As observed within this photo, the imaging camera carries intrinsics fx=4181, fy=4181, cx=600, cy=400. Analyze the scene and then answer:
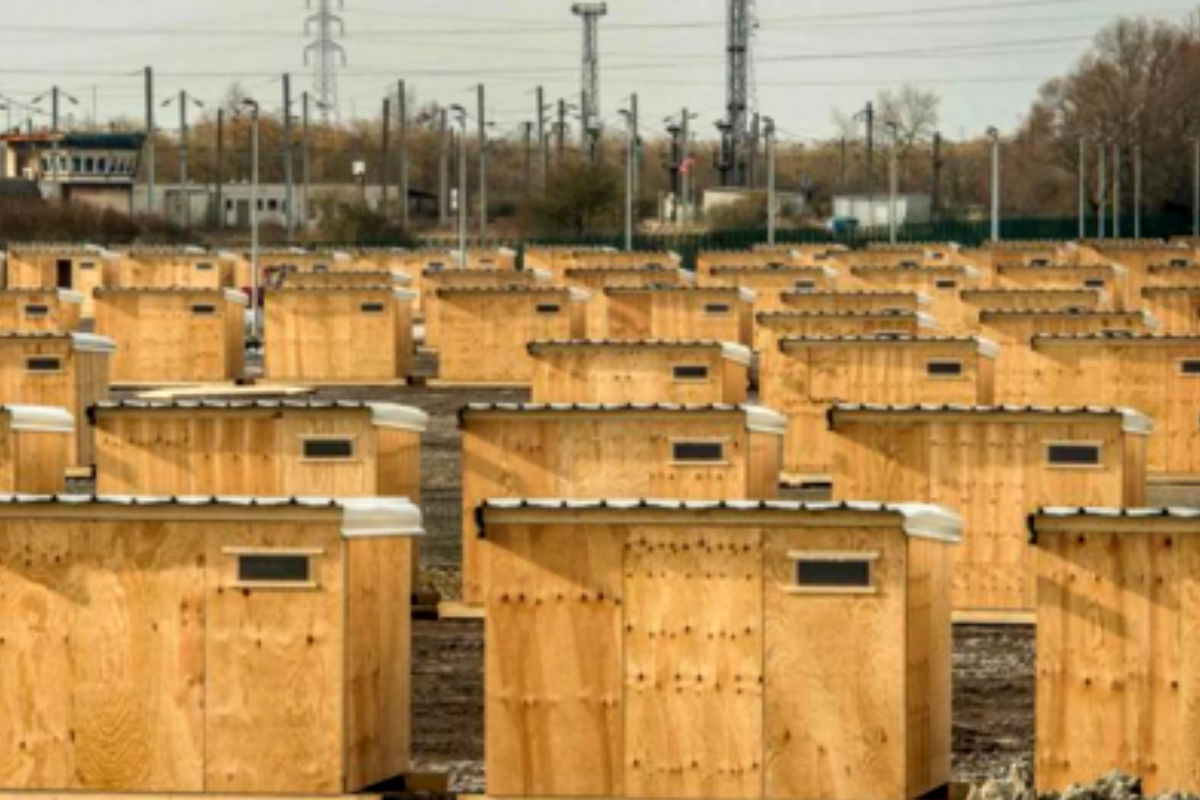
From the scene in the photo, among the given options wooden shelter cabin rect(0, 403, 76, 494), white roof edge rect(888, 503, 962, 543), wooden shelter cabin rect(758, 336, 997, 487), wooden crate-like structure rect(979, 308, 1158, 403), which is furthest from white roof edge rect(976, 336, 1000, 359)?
white roof edge rect(888, 503, 962, 543)

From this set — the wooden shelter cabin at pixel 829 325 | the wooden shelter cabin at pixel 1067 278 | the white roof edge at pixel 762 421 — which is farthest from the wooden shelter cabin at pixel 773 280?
the white roof edge at pixel 762 421

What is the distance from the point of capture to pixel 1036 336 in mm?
54844

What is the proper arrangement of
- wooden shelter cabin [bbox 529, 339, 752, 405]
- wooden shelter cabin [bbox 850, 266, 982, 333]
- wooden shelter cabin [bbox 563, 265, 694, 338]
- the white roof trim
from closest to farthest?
wooden shelter cabin [bbox 529, 339, 752, 405] → the white roof trim → wooden shelter cabin [bbox 563, 265, 694, 338] → wooden shelter cabin [bbox 850, 266, 982, 333]

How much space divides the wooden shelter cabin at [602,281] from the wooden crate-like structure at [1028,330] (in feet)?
49.5

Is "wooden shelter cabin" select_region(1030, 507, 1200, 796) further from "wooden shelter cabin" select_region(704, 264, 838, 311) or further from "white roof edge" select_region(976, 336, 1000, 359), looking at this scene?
"wooden shelter cabin" select_region(704, 264, 838, 311)

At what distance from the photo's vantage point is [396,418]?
127ft

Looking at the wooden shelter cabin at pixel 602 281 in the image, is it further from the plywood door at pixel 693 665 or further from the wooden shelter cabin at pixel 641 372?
the plywood door at pixel 693 665

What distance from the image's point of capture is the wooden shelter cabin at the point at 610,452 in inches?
1505

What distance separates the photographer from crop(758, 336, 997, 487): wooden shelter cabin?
167 feet

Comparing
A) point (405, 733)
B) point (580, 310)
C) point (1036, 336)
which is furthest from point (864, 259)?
point (405, 733)

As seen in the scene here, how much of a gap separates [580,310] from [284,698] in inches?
1725

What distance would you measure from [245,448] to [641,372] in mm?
12837

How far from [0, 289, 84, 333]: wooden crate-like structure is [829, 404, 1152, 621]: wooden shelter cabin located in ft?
105

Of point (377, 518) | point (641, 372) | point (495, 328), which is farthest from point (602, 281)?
point (377, 518)
